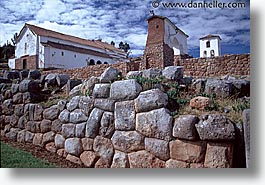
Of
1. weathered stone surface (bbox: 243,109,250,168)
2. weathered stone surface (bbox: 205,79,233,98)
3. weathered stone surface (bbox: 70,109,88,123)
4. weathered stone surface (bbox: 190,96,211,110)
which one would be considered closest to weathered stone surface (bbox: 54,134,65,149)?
weathered stone surface (bbox: 70,109,88,123)

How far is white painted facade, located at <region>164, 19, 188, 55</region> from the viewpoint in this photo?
3.12 meters

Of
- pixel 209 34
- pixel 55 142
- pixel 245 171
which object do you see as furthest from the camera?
pixel 55 142

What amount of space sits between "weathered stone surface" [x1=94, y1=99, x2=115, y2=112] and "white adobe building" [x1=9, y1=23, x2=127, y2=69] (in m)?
0.43

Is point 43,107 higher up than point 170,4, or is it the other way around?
point 170,4

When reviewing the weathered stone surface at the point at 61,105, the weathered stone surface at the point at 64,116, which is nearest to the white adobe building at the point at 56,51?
the weathered stone surface at the point at 61,105

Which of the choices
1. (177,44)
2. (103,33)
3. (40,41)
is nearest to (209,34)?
(177,44)

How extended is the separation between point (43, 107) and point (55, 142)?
0.42 meters

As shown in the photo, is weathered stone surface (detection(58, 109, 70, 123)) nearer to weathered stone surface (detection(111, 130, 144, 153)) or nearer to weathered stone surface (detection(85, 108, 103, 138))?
weathered stone surface (detection(85, 108, 103, 138))

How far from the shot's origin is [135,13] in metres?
3.16

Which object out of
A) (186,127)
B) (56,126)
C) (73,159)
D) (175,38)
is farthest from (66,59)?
(186,127)

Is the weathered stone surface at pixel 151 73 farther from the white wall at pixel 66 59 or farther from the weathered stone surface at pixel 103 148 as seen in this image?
the weathered stone surface at pixel 103 148

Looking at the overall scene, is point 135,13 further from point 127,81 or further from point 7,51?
point 7,51

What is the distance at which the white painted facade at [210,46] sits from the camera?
10.1 ft

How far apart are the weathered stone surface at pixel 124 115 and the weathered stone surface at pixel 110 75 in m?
0.30
